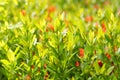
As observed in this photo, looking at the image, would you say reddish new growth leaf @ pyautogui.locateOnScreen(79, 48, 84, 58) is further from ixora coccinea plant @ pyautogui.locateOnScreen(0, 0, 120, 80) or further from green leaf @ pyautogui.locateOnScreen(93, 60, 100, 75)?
green leaf @ pyautogui.locateOnScreen(93, 60, 100, 75)

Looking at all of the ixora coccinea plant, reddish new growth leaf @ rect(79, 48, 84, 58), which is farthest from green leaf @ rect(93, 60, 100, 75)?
reddish new growth leaf @ rect(79, 48, 84, 58)

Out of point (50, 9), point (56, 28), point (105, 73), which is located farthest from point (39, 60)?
point (50, 9)

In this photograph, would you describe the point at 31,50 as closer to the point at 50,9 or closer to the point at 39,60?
the point at 39,60

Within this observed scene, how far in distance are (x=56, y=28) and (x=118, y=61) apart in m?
0.71

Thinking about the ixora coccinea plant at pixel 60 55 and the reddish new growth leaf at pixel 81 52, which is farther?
the reddish new growth leaf at pixel 81 52

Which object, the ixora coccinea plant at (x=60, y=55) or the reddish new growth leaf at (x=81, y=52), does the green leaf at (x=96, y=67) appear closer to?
the ixora coccinea plant at (x=60, y=55)

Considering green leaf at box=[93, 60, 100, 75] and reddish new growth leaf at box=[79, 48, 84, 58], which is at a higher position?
reddish new growth leaf at box=[79, 48, 84, 58]

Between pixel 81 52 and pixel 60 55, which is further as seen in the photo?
pixel 81 52

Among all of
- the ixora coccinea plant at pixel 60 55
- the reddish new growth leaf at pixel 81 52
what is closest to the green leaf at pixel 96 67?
the ixora coccinea plant at pixel 60 55

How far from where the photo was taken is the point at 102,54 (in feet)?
11.4

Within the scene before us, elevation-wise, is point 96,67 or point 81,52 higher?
point 81,52

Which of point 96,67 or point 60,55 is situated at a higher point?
point 60,55

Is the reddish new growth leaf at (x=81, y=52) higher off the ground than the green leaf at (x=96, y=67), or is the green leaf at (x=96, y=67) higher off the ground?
the reddish new growth leaf at (x=81, y=52)

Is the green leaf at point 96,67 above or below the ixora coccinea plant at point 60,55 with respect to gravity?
below
